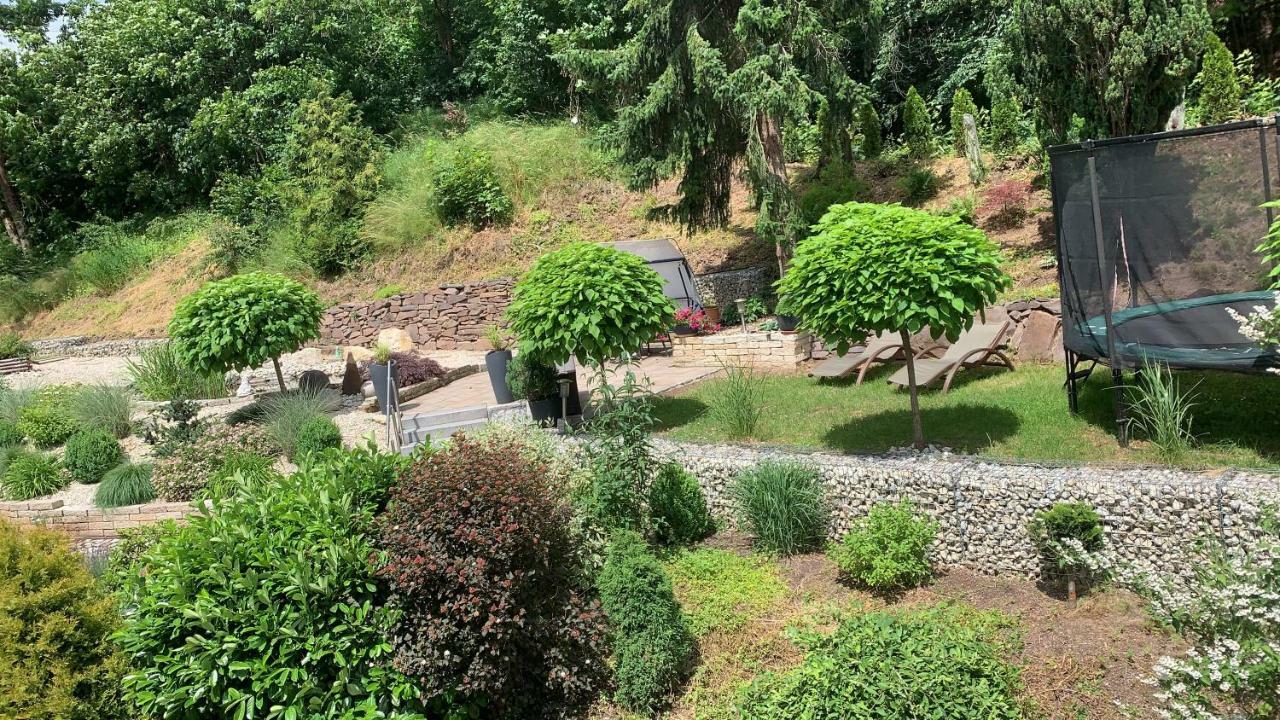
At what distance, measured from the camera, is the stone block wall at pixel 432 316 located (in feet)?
54.7

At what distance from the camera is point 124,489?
364 inches

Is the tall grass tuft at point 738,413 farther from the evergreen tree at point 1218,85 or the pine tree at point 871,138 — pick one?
the pine tree at point 871,138

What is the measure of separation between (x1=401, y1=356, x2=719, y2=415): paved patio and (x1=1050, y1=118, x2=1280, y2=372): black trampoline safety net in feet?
16.6

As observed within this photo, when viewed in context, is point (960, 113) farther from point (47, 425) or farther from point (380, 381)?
point (47, 425)

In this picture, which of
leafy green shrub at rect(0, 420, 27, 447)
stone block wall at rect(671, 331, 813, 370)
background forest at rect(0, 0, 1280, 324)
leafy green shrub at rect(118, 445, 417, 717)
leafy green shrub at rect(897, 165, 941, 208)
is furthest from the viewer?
leafy green shrub at rect(897, 165, 941, 208)

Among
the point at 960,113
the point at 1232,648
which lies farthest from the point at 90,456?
the point at 960,113

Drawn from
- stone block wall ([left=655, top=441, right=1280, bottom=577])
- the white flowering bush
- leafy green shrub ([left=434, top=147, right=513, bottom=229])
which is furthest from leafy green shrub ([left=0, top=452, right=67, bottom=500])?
the white flowering bush

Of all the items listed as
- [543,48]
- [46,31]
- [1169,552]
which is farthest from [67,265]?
[1169,552]

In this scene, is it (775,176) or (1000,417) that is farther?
(775,176)

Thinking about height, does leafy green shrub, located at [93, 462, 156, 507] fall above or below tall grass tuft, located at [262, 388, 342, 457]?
below

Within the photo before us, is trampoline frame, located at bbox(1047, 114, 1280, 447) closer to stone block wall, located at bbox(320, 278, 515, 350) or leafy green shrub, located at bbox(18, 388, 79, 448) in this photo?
stone block wall, located at bbox(320, 278, 515, 350)

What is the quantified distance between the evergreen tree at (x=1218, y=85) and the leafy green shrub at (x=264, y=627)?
1176 cm

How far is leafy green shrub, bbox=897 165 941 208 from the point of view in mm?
15773

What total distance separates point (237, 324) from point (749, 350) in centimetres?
658
